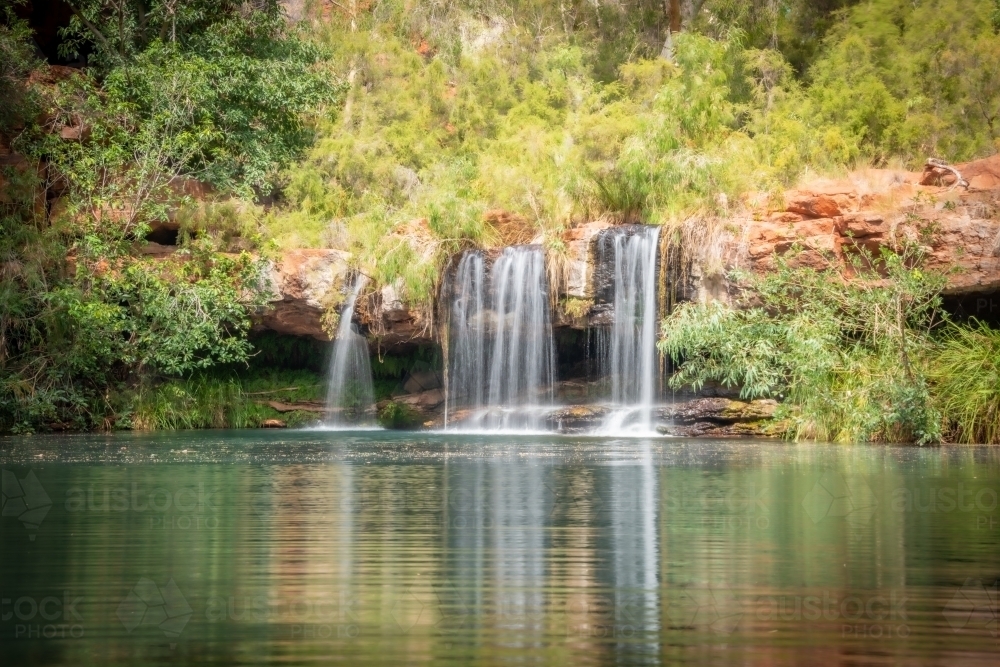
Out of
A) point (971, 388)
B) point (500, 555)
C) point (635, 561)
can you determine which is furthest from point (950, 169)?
point (500, 555)

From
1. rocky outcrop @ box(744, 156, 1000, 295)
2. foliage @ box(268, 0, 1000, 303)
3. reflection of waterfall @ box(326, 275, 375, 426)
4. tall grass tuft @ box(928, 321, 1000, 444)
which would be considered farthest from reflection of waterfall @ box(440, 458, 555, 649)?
reflection of waterfall @ box(326, 275, 375, 426)

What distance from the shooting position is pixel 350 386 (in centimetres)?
2958

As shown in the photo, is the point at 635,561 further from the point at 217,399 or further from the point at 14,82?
the point at 14,82

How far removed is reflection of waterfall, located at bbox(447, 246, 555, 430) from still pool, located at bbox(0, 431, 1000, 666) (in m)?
13.3

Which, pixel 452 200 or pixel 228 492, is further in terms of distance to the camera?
pixel 452 200

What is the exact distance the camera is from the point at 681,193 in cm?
2592

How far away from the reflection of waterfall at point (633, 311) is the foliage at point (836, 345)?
261 centimetres

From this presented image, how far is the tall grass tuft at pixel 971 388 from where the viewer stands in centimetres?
1930

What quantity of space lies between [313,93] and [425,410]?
8.09 metres

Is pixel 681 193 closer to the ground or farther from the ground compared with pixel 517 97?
closer to the ground

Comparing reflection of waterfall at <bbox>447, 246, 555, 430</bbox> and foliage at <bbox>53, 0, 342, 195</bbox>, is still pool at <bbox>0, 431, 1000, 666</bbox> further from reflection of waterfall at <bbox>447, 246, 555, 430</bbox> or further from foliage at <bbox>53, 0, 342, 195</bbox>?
foliage at <bbox>53, 0, 342, 195</bbox>

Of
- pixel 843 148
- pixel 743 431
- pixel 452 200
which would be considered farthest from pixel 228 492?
pixel 843 148

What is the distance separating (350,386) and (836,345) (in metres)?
12.6

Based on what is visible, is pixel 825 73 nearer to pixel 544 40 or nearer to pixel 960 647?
pixel 544 40
